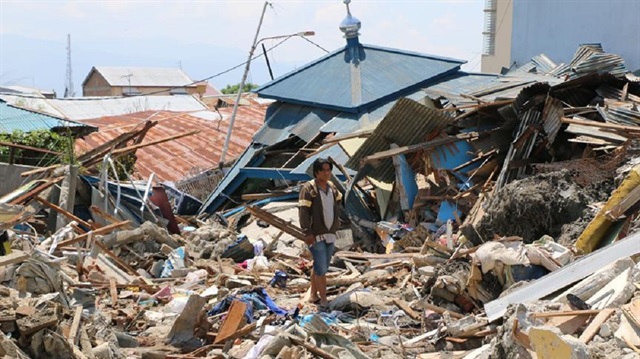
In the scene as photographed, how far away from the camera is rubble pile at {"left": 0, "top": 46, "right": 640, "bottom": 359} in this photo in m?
6.55

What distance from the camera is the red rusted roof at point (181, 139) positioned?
20.8 m

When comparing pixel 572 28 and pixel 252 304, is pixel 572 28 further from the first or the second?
pixel 252 304

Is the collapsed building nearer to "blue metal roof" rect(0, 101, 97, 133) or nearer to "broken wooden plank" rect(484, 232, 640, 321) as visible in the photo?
"broken wooden plank" rect(484, 232, 640, 321)

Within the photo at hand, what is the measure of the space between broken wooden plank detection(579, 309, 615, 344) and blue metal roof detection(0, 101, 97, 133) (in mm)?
16751

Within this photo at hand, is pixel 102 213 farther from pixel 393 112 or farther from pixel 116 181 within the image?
pixel 393 112

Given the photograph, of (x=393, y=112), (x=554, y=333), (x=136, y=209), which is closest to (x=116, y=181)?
(x=136, y=209)

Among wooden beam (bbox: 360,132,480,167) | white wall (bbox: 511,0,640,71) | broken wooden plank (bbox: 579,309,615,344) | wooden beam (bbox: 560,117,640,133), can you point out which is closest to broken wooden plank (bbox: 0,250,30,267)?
broken wooden plank (bbox: 579,309,615,344)

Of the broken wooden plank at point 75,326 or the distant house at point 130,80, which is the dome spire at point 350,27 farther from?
the distant house at point 130,80

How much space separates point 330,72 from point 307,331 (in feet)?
32.2

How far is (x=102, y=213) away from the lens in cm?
1218

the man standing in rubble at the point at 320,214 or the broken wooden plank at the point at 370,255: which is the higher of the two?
the man standing in rubble at the point at 320,214

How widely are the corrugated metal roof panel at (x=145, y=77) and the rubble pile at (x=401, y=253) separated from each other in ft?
146

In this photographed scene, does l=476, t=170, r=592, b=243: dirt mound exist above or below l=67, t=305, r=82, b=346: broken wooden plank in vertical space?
above

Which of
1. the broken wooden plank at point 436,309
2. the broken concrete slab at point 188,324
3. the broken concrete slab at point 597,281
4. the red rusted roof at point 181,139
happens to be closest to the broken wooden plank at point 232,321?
the broken concrete slab at point 188,324
